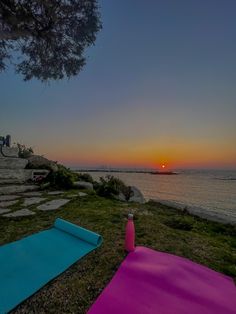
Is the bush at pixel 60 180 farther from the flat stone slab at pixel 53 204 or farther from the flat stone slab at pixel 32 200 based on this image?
the flat stone slab at pixel 53 204

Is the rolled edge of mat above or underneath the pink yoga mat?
above

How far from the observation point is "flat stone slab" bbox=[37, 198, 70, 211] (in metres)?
5.30

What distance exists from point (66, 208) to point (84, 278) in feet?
10.0

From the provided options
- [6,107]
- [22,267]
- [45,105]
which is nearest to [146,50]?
[45,105]

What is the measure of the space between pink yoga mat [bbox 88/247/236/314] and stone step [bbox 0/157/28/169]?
6897 millimetres

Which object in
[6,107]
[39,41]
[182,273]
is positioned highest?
[39,41]

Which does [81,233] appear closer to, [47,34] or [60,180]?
[60,180]

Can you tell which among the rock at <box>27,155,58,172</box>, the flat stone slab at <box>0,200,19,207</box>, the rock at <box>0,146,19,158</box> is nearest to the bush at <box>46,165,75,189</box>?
the rock at <box>27,155,58,172</box>

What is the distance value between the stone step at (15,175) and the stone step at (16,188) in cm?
54

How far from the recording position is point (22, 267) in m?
2.66

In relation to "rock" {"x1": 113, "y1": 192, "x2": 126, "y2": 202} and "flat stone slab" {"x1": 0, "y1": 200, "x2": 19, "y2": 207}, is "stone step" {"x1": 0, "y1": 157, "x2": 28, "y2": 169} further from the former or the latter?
"rock" {"x1": 113, "y1": 192, "x2": 126, "y2": 202}

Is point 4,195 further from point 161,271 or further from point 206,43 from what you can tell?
point 206,43

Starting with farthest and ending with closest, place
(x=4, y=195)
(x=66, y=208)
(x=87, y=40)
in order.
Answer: (x=87, y=40) → (x=4, y=195) → (x=66, y=208)

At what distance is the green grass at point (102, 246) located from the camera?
82.0 inches
